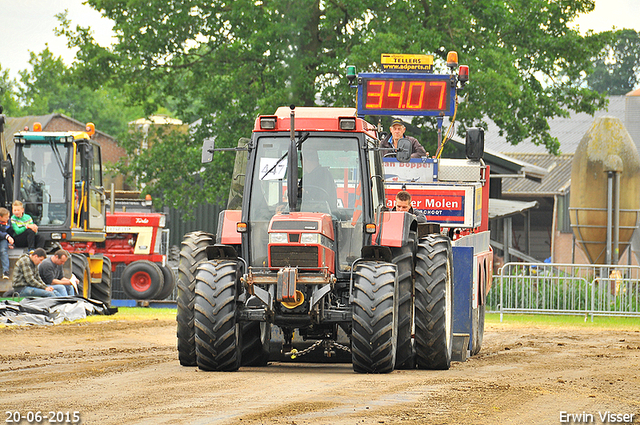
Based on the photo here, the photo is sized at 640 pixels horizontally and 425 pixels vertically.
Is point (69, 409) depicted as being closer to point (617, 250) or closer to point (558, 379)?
point (558, 379)

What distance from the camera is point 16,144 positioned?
811 inches

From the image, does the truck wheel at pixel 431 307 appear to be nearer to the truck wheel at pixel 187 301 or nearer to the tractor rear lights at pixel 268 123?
the tractor rear lights at pixel 268 123

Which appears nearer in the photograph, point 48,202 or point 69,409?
point 69,409

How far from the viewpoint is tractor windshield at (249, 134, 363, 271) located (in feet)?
33.2

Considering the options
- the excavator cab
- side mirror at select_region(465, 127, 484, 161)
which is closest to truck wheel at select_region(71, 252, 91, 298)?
the excavator cab

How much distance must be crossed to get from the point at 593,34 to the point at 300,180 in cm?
2144

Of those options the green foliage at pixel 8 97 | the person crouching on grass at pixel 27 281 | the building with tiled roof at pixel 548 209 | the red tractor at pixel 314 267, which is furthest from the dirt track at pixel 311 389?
the green foliage at pixel 8 97

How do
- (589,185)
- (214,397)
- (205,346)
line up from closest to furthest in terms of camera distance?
(214,397), (205,346), (589,185)

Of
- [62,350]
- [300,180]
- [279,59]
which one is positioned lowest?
[62,350]

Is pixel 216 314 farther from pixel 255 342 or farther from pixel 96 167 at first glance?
pixel 96 167

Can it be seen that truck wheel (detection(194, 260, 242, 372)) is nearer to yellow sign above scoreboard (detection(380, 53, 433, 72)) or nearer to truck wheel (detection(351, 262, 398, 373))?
truck wheel (detection(351, 262, 398, 373))

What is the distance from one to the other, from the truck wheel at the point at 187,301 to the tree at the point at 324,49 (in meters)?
16.5

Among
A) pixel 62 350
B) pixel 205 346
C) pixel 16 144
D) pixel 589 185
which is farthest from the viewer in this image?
pixel 589 185

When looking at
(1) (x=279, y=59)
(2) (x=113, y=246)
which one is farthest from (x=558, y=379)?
(1) (x=279, y=59)
